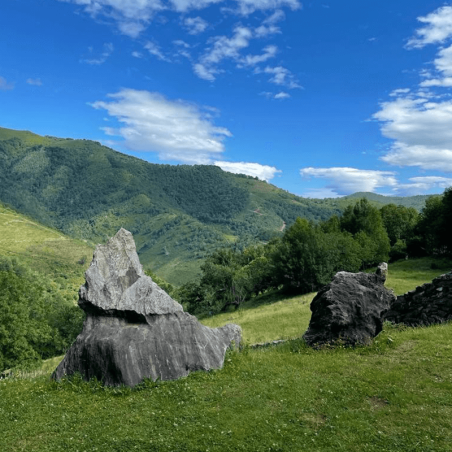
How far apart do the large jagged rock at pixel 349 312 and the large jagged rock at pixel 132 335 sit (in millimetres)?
5456

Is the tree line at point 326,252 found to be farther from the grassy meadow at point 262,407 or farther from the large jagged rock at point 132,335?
the large jagged rock at point 132,335

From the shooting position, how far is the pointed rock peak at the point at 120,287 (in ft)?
63.3

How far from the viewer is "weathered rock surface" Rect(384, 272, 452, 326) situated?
82.4 ft

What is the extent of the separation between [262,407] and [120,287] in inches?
425

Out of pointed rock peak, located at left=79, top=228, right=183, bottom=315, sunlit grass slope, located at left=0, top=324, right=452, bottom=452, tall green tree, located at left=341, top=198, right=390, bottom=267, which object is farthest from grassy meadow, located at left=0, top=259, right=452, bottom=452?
tall green tree, located at left=341, top=198, right=390, bottom=267

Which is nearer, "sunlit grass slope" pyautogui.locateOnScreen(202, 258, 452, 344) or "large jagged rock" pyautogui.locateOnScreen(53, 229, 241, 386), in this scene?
"large jagged rock" pyautogui.locateOnScreen(53, 229, 241, 386)

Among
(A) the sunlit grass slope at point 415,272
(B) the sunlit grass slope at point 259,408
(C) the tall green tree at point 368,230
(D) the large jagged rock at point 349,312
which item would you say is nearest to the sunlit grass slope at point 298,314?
(A) the sunlit grass slope at point 415,272

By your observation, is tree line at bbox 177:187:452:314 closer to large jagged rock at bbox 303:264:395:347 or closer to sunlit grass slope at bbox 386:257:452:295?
sunlit grass slope at bbox 386:257:452:295

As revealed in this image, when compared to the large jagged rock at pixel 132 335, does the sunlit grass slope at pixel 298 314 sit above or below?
below

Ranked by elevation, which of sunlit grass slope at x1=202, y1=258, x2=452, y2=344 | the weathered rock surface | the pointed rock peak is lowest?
sunlit grass slope at x1=202, y1=258, x2=452, y2=344

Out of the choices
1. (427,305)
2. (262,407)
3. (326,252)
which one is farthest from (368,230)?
(262,407)

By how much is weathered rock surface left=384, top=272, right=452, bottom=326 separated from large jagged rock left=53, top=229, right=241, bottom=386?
47.3ft

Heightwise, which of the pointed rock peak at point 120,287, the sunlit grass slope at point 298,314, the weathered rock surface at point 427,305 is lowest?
the sunlit grass slope at point 298,314

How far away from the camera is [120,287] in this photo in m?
20.6
